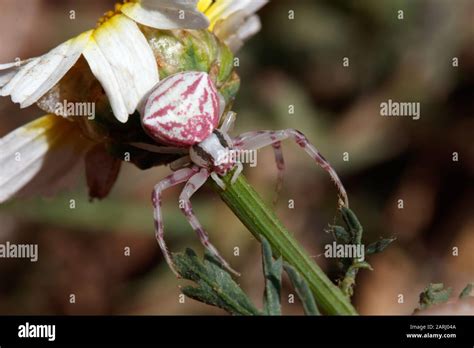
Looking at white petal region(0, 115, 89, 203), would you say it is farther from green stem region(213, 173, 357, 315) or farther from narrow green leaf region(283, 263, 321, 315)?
narrow green leaf region(283, 263, 321, 315)

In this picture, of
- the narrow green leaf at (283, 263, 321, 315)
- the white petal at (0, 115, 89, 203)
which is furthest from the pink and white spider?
the white petal at (0, 115, 89, 203)

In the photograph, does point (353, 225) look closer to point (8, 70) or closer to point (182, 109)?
point (182, 109)

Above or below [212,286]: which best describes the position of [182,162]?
above

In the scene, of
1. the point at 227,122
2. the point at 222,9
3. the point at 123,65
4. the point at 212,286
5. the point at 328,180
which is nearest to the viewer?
the point at 212,286

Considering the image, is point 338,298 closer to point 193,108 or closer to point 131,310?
point 193,108

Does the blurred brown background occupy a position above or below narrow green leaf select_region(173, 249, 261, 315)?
above

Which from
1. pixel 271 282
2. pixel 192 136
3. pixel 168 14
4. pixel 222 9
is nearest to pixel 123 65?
pixel 168 14
